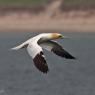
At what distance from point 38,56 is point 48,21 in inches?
1533

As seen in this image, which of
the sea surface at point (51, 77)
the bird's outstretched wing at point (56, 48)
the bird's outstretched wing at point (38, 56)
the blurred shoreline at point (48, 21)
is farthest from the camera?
the blurred shoreline at point (48, 21)

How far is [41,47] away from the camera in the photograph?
689 inches

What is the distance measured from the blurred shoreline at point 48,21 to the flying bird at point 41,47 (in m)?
34.3

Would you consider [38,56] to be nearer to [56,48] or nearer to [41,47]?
[41,47]

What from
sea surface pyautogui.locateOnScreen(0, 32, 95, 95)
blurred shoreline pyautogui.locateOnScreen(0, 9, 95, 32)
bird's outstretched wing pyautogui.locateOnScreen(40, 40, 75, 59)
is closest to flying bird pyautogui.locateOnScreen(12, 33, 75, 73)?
bird's outstretched wing pyautogui.locateOnScreen(40, 40, 75, 59)

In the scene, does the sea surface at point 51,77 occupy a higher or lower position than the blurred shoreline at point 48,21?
higher

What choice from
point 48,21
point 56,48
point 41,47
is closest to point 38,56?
point 41,47

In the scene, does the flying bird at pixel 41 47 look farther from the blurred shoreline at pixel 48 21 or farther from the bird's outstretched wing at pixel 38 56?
the blurred shoreline at pixel 48 21

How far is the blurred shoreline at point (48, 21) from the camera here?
53.4 m

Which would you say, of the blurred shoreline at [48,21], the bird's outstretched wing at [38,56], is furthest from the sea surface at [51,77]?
the blurred shoreline at [48,21]

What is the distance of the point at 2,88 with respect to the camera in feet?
80.0

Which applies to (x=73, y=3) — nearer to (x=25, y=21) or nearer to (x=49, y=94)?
(x=25, y=21)

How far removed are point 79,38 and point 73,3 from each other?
3048mm

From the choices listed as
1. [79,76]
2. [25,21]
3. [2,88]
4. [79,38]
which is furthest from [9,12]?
[2,88]
